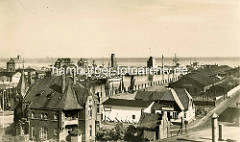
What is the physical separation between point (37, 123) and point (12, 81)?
56 cm

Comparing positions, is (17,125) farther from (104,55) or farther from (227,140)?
(227,140)

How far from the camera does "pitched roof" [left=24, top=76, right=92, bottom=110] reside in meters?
4.21

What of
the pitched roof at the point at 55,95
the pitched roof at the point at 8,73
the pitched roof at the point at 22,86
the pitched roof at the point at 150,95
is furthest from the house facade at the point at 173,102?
the pitched roof at the point at 8,73

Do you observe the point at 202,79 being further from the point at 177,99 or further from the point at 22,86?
the point at 22,86

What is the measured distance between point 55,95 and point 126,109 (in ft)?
2.55

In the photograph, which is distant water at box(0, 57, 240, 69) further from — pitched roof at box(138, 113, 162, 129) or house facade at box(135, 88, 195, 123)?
pitched roof at box(138, 113, 162, 129)

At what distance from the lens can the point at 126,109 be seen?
13.6 ft

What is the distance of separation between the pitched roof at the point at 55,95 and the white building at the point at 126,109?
295mm

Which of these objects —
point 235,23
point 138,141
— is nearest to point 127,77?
point 138,141

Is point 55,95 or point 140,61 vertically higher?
point 140,61

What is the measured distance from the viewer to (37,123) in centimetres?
429

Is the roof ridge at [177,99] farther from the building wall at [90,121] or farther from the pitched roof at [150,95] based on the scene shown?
the building wall at [90,121]

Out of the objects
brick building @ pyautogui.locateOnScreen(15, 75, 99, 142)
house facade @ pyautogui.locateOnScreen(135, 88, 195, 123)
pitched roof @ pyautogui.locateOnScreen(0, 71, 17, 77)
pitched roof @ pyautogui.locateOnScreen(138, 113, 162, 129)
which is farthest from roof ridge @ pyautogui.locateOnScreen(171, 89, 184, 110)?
pitched roof @ pyautogui.locateOnScreen(0, 71, 17, 77)

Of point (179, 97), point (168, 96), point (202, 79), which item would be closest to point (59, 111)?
point (168, 96)
